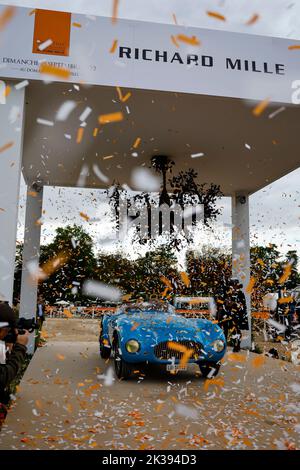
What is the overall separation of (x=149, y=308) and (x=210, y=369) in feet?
5.17

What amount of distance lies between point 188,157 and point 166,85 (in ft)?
9.57

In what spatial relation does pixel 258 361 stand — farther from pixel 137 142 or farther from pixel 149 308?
pixel 137 142

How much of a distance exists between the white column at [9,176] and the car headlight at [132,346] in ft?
6.24

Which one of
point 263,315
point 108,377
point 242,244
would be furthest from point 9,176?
point 263,315

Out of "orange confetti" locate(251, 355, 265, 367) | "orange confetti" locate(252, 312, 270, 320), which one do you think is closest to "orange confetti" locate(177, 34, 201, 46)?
"orange confetti" locate(251, 355, 265, 367)

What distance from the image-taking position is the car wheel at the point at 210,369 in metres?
6.26

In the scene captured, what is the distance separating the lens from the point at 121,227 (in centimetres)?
833

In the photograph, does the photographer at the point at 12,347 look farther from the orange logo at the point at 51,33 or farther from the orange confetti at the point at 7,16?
the orange confetti at the point at 7,16

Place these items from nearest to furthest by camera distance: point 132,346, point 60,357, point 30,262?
point 132,346
point 60,357
point 30,262

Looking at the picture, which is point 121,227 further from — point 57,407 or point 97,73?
point 57,407

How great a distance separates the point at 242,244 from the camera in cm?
1000

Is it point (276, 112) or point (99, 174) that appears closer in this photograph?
point (276, 112)

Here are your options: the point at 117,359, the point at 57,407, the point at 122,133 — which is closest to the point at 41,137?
the point at 122,133

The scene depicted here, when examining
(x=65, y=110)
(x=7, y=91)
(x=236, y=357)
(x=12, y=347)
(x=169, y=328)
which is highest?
(x=65, y=110)
